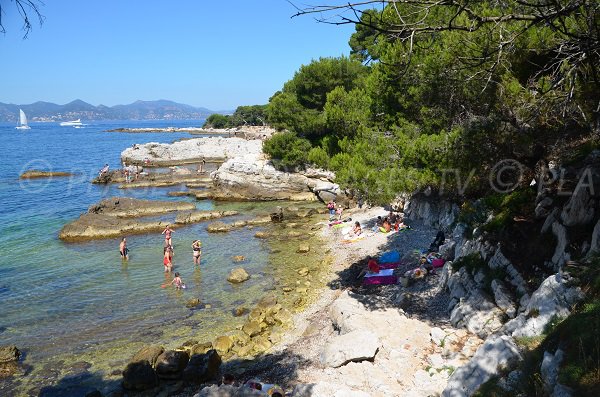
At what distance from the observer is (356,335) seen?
401 inches

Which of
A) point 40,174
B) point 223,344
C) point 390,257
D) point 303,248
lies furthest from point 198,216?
point 40,174

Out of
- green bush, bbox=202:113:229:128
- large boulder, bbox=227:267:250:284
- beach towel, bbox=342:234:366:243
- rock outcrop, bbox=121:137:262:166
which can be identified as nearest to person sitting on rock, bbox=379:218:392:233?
beach towel, bbox=342:234:366:243

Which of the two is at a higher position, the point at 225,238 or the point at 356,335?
the point at 356,335

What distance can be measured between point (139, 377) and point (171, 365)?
81 cm

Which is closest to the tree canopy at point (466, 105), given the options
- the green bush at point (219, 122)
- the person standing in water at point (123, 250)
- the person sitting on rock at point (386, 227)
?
the person sitting on rock at point (386, 227)

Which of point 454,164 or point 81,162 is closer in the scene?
point 454,164

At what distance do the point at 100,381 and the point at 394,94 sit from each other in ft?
46.7

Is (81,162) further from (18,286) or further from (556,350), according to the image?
(556,350)

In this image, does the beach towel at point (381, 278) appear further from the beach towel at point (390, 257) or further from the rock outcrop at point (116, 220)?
the rock outcrop at point (116, 220)

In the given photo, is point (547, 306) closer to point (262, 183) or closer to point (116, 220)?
point (116, 220)

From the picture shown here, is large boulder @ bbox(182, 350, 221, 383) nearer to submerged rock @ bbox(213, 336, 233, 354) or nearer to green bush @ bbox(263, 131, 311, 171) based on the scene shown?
submerged rock @ bbox(213, 336, 233, 354)

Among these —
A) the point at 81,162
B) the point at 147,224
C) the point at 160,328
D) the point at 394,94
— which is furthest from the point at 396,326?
the point at 81,162

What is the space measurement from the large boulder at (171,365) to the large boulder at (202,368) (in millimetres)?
245

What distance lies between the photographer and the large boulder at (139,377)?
1043cm
